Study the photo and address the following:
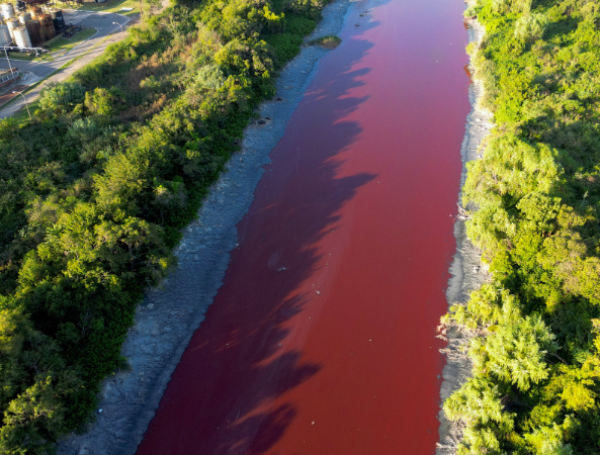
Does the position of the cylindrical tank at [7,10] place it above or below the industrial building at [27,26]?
above

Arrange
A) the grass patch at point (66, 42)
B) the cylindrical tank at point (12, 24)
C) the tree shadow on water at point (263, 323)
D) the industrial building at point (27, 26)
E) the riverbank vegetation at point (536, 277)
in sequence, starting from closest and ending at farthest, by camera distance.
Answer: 1. the riverbank vegetation at point (536, 277)
2. the tree shadow on water at point (263, 323)
3. the cylindrical tank at point (12, 24)
4. the industrial building at point (27, 26)
5. the grass patch at point (66, 42)

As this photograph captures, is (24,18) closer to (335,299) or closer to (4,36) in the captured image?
(4,36)

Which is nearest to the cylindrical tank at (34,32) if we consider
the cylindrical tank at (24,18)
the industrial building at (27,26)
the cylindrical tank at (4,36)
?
the industrial building at (27,26)

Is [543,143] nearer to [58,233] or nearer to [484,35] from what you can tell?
[484,35]

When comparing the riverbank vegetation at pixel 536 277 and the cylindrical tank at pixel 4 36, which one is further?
the cylindrical tank at pixel 4 36

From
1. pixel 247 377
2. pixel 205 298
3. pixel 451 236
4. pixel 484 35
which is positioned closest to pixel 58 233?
pixel 205 298

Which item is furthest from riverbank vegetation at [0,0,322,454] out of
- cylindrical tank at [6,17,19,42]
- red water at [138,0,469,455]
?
cylindrical tank at [6,17,19,42]

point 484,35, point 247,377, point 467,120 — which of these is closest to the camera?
point 247,377

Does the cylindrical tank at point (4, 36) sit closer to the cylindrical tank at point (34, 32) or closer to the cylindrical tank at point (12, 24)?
the cylindrical tank at point (12, 24)
